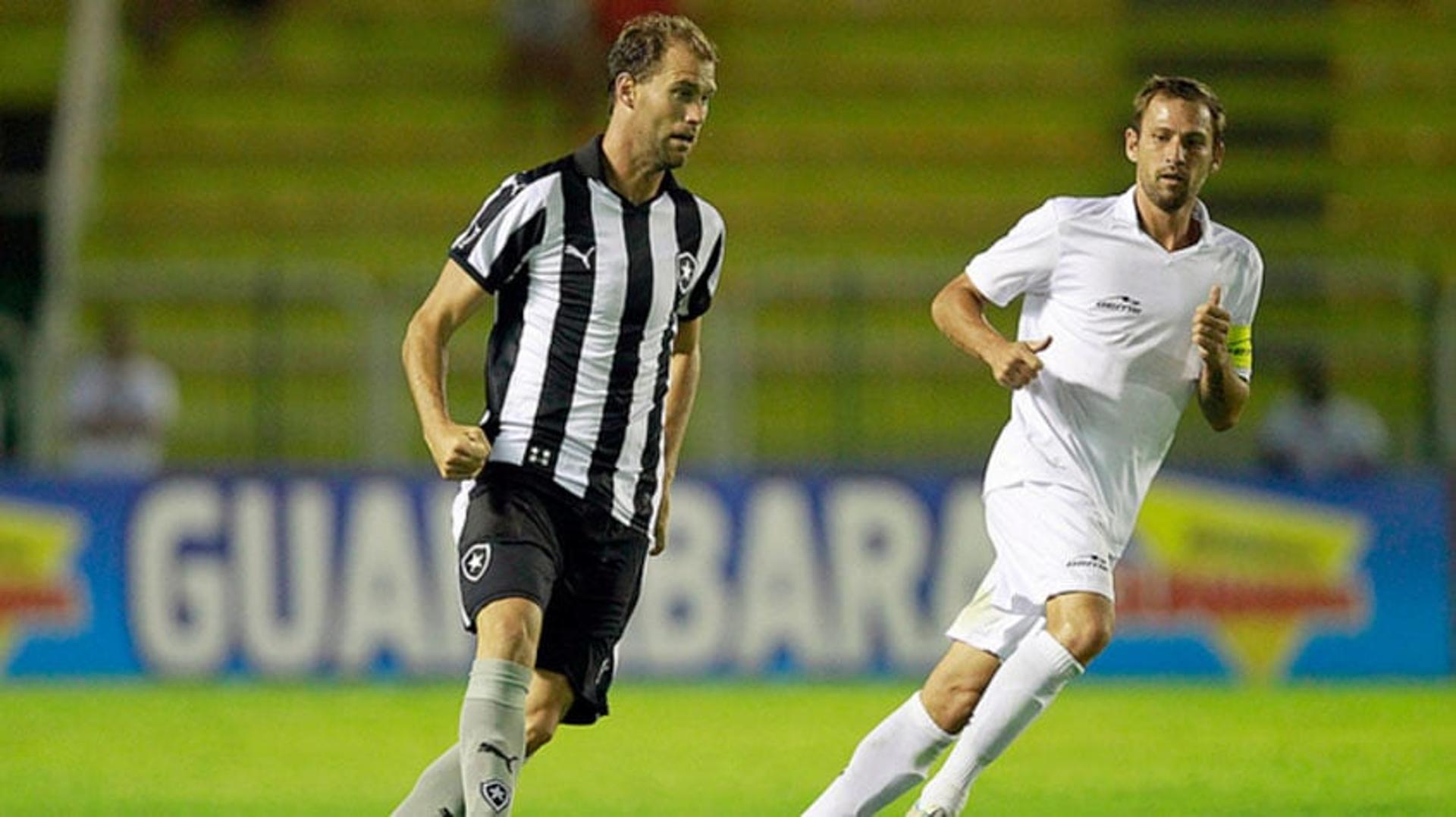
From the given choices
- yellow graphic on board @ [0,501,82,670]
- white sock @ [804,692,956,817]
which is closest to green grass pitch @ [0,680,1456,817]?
yellow graphic on board @ [0,501,82,670]

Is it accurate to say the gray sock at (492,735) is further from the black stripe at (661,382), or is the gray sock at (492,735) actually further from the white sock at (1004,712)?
the white sock at (1004,712)

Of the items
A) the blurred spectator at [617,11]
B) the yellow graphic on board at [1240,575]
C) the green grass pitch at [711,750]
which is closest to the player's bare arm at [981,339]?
the green grass pitch at [711,750]

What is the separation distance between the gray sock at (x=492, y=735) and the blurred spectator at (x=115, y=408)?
7845mm

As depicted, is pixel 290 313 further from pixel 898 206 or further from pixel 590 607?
pixel 590 607

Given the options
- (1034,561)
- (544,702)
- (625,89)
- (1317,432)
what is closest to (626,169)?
(625,89)

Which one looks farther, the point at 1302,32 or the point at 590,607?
the point at 1302,32

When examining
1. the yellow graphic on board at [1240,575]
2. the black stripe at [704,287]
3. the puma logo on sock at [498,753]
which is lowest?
the yellow graphic on board at [1240,575]

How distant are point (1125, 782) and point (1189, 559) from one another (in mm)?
4395

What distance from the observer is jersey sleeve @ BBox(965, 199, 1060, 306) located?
264 inches

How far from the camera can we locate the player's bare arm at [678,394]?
21.6ft

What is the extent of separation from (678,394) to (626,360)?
0.44m

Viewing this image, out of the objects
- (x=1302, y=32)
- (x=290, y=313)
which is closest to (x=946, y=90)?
(x=1302, y=32)

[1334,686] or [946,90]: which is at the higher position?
[946,90]

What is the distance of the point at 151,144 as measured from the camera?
1681cm
